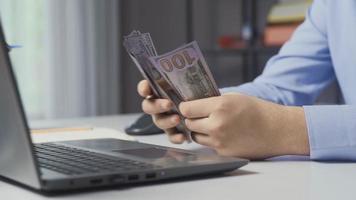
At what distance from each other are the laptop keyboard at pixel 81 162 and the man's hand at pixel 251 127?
7.0 inches

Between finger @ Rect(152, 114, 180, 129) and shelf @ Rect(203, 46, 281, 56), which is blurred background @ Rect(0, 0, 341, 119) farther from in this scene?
finger @ Rect(152, 114, 180, 129)

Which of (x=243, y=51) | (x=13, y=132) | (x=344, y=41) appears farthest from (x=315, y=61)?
(x=243, y=51)

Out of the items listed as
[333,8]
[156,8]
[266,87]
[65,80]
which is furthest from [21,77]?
[333,8]

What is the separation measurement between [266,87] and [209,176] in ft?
2.21

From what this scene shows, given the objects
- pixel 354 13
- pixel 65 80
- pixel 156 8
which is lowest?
pixel 65 80

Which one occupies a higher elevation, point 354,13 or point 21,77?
point 354,13

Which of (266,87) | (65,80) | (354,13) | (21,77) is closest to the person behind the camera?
(354,13)

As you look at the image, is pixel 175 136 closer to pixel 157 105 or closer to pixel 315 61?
pixel 157 105

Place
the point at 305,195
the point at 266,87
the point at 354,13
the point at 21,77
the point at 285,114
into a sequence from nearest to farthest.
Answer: the point at 305,195, the point at 285,114, the point at 354,13, the point at 266,87, the point at 21,77

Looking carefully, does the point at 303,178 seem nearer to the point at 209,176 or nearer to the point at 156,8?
the point at 209,176

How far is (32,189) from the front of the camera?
66 cm

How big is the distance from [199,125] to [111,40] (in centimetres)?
226

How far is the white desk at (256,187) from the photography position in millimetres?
640

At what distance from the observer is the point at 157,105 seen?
40.5 inches
